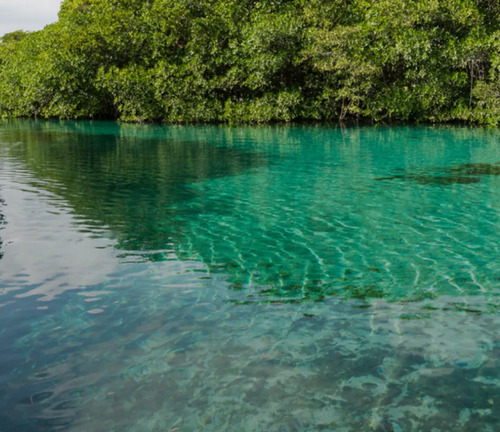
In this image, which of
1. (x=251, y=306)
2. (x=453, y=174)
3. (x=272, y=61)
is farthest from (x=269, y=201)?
(x=272, y=61)

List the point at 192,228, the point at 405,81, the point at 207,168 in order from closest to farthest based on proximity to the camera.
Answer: the point at 192,228, the point at 207,168, the point at 405,81

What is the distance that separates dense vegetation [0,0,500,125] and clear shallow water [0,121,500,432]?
16.3 meters

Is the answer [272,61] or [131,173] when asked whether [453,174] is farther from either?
[272,61]

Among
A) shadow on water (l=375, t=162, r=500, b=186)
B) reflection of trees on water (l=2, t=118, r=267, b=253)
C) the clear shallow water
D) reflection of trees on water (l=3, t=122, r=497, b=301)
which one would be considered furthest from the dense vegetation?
the clear shallow water

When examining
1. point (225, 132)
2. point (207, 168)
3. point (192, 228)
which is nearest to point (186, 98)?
point (225, 132)

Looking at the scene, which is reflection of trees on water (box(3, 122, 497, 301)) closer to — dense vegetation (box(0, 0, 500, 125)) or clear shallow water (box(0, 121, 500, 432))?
clear shallow water (box(0, 121, 500, 432))

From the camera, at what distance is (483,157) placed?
555 inches

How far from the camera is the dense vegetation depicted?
24.8 metres

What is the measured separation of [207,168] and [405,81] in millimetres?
16741

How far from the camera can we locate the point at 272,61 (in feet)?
88.0

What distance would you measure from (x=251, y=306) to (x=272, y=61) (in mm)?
23829

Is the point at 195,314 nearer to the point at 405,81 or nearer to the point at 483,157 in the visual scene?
the point at 483,157

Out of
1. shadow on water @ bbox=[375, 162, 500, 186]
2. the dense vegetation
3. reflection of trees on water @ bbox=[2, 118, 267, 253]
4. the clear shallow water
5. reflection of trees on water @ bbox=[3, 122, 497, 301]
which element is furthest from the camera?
the dense vegetation

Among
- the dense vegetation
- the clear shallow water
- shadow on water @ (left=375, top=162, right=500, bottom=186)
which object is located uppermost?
the dense vegetation
